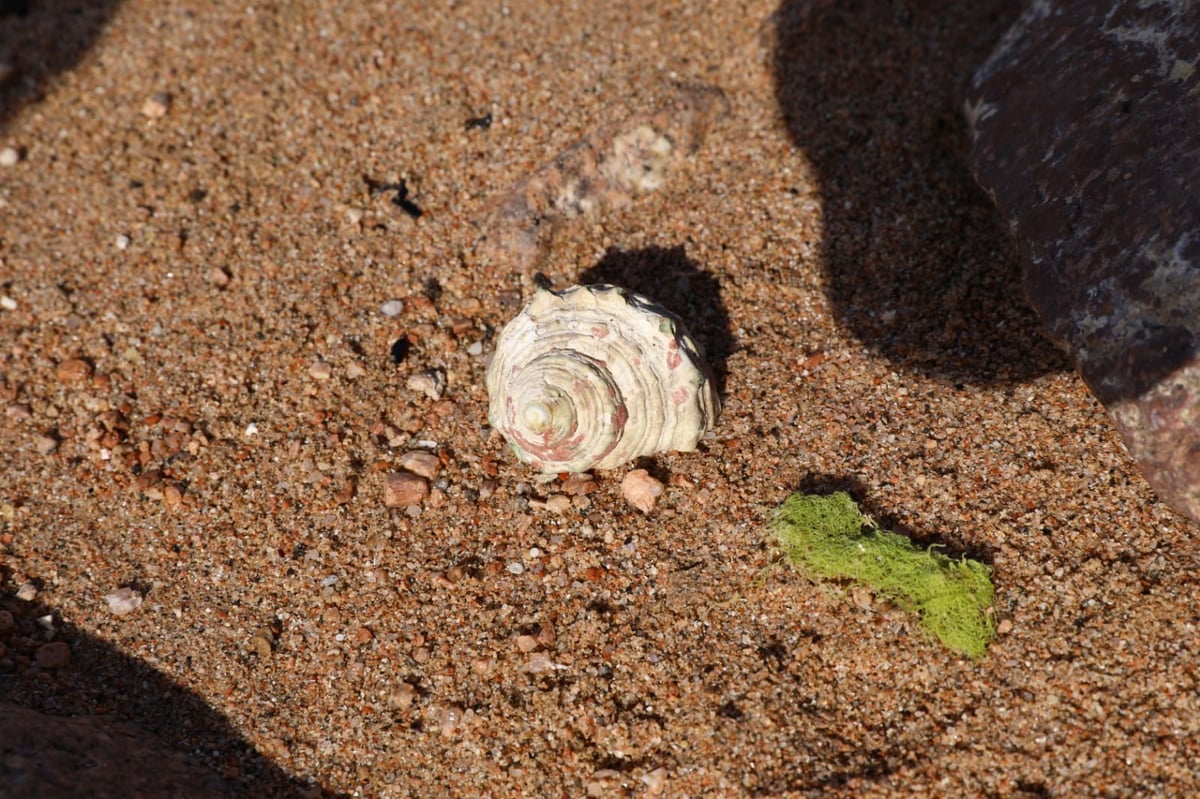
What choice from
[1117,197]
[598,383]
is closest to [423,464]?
[598,383]

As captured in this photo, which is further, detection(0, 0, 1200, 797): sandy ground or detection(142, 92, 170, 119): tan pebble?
detection(142, 92, 170, 119): tan pebble

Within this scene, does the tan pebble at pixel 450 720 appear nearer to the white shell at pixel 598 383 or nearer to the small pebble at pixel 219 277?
the white shell at pixel 598 383

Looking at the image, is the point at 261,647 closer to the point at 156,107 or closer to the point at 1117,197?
the point at 156,107

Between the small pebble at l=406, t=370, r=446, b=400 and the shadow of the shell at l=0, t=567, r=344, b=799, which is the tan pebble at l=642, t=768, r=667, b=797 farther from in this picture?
the small pebble at l=406, t=370, r=446, b=400

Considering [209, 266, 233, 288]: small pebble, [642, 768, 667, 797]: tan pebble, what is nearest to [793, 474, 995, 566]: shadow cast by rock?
[642, 768, 667, 797]: tan pebble

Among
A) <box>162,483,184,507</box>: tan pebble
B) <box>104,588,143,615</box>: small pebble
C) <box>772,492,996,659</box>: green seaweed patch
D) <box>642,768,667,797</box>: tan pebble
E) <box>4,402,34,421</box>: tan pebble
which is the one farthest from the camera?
<box>4,402,34,421</box>: tan pebble

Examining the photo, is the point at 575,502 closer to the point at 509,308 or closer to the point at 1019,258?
the point at 509,308

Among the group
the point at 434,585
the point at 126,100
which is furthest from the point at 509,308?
the point at 126,100
